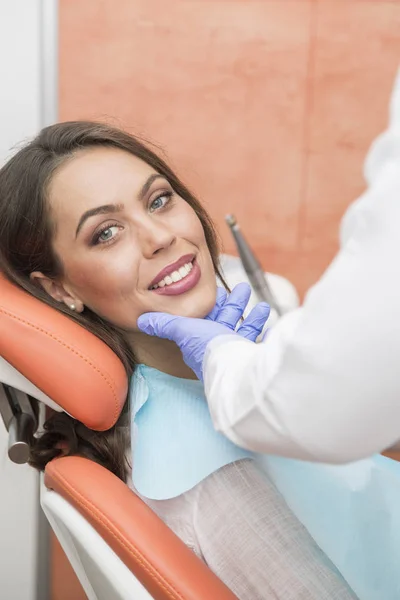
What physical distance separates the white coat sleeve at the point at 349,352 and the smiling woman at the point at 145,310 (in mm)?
345

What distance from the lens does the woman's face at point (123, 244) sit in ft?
3.91

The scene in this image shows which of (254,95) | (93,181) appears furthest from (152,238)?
(254,95)

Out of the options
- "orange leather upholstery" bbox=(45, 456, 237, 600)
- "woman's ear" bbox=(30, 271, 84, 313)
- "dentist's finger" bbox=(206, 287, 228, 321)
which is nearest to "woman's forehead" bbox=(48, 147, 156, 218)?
"woman's ear" bbox=(30, 271, 84, 313)

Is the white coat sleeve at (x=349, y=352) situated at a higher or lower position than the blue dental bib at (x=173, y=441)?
higher

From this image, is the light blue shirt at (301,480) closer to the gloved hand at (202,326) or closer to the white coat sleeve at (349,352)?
the gloved hand at (202,326)

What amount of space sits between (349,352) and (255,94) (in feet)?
4.68

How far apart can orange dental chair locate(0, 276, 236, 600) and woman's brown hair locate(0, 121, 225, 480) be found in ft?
0.24

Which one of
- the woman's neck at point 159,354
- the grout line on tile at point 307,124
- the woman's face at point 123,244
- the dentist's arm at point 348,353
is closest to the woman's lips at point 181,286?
the woman's face at point 123,244

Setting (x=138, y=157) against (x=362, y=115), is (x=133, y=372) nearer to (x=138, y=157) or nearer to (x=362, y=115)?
(x=138, y=157)

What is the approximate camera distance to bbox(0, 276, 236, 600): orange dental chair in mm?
897

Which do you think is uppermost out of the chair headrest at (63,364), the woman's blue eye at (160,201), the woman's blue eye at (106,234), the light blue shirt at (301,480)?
the woman's blue eye at (160,201)

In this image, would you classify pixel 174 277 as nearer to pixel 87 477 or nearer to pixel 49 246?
pixel 49 246

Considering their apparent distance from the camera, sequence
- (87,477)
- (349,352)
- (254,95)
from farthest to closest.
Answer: (254,95) < (87,477) < (349,352)

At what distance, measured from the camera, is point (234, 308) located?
1.20 metres
